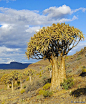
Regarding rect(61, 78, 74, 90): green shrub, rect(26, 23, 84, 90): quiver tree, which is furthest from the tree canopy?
rect(61, 78, 74, 90): green shrub

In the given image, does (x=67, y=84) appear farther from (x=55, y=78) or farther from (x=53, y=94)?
(x=53, y=94)

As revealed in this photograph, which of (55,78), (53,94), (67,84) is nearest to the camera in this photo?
(53,94)

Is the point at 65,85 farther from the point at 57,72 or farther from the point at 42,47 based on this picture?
the point at 42,47

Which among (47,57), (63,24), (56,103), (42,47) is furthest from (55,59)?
(56,103)

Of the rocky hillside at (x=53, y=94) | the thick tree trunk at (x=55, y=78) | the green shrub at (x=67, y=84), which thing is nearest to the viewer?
the rocky hillside at (x=53, y=94)

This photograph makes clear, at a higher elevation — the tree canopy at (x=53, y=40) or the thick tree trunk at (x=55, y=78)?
the tree canopy at (x=53, y=40)

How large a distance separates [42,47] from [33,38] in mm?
2410

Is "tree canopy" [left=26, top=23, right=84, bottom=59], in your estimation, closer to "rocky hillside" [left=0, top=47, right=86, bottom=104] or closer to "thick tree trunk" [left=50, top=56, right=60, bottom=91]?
"thick tree trunk" [left=50, top=56, right=60, bottom=91]

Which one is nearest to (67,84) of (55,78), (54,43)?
(55,78)

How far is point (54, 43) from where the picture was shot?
1576 centimetres

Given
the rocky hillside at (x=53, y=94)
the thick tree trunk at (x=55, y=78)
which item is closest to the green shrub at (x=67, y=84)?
the rocky hillside at (x=53, y=94)

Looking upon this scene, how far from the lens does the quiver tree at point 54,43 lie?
586 inches

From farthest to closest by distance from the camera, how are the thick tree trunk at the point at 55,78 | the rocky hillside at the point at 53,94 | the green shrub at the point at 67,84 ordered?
the thick tree trunk at the point at 55,78 < the green shrub at the point at 67,84 < the rocky hillside at the point at 53,94

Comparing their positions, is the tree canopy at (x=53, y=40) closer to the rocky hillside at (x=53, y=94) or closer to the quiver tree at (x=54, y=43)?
the quiver tree at (x=54, y=43)
